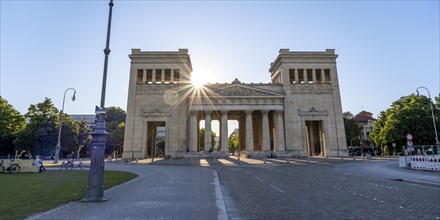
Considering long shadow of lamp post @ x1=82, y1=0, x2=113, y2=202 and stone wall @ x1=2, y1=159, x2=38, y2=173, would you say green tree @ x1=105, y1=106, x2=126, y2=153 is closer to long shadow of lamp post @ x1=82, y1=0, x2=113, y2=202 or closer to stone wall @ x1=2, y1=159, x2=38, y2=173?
stone wall @ x1=2, y1=159, x2=38, y2=173

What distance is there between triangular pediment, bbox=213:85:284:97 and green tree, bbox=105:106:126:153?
1410 inches

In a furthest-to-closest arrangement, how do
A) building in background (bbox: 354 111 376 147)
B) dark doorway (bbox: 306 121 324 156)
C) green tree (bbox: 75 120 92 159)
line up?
building in background (bbox: 354 111 376 147), green tree (bbox: 75 120 92 159), dark doorway (bbox: 306 121 324 156)

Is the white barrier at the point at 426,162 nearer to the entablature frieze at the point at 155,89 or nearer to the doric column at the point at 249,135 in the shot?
the doric column at the point at 249,135

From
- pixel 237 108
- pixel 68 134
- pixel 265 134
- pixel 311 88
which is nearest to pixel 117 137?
pixel 68 134

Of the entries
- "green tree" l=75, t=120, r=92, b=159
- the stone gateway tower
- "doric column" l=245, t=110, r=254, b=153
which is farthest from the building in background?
"green tree" l=75, t=120, r=92, b=159

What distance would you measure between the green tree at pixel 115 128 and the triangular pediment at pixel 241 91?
35.8 metres

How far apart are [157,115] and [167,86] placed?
7190 millimetres

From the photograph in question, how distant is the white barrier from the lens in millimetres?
20342

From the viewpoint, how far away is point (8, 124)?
45.8 m

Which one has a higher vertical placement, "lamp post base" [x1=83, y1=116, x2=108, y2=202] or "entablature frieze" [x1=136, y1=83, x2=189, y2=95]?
"entablature frieze" [x1=136, y1=83, x2=189, y2=95]

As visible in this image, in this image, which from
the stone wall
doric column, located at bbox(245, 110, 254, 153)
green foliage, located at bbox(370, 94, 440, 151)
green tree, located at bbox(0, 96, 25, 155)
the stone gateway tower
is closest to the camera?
the stone wall

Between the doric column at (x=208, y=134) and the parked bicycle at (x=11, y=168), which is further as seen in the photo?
the doric column at (x=208, y=134)

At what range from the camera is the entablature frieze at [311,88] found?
5919 cm

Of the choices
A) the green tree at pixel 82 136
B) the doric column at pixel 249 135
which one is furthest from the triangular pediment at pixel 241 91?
the green tree at pixel 82 136
